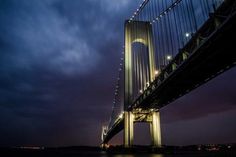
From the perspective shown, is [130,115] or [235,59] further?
[130,115]

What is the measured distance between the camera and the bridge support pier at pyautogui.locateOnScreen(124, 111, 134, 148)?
32.4 metres

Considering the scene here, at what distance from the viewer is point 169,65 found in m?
21.2

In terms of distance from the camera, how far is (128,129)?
3288 centimetres

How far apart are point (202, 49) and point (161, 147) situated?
18941mm

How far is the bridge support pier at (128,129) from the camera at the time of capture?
32375 mm

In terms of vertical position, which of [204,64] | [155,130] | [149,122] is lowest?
[155,130]

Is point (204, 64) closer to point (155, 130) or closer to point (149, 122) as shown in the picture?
point (155, 130)

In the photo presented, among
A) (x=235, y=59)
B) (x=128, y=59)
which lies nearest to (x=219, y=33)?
(x=235, y=59)

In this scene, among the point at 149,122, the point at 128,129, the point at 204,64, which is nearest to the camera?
the point at 204,64

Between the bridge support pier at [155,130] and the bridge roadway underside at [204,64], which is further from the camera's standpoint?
the bridge support pier at [155,130]

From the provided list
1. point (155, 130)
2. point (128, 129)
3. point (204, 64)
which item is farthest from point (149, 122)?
point (204, 64)

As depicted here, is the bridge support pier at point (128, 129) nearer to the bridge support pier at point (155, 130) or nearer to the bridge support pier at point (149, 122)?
the bridge support pier at point (149, 122)

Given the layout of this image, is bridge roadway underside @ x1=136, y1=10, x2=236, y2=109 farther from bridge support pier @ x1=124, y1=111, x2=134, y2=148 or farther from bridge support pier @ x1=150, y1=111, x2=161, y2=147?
bridge support pier @ x1=150, y1=111, x2=161, y2=147

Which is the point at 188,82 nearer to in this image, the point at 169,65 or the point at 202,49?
the point at 169,65
